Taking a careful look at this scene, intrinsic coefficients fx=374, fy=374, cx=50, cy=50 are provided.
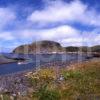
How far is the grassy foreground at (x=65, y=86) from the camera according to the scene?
785 inches

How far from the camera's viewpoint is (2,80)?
24391mm

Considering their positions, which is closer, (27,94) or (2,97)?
(2,97)

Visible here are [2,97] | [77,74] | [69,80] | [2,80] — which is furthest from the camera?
[77,74]

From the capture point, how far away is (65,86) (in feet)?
76.5

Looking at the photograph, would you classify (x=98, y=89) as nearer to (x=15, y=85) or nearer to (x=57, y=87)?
(x=57, y=87)

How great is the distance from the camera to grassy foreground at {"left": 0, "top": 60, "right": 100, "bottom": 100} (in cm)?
1993

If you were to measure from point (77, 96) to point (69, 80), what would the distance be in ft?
15.9

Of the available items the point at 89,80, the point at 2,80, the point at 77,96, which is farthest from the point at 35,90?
the point at 89,80

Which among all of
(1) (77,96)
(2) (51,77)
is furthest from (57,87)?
(2) (51,77)

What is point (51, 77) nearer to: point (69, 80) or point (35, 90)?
point (69, 80)

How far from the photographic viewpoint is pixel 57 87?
2253cm

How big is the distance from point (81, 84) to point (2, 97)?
7086 mm

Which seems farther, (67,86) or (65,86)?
(67,86)

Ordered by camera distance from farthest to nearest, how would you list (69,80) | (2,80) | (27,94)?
1. (69,80)
2. (2,80)
3. (27,94)
